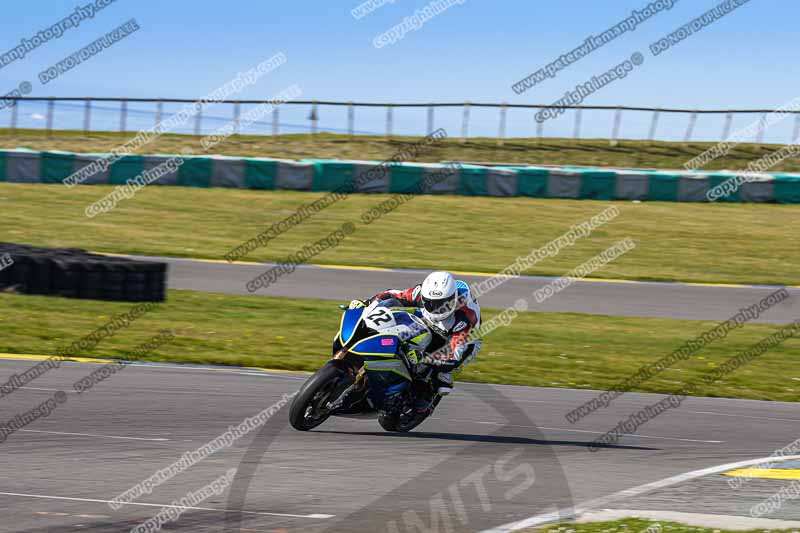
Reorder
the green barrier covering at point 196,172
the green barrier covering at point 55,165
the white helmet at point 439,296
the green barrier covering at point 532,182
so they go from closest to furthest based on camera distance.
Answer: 1. the white helmet at point 439,296
2. the green barrier covering at point 55,165
3. the green barrier covering at point 196,172
4. the green barrier covering at point 532,182

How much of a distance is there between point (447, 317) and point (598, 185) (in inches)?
924

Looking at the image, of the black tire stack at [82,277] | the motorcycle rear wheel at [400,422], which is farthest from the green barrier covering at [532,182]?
the motorcycle rear wheel at [400,422]

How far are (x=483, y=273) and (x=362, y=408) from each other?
14159mm

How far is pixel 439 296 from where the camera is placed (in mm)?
9430

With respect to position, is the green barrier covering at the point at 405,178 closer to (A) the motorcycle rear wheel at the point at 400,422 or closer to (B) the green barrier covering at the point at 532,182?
(B) the green barrier covering at the point at 532,182

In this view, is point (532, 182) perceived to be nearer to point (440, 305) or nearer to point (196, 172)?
point (196, 172)

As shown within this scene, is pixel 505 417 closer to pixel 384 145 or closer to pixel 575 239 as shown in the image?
pixel 575 239

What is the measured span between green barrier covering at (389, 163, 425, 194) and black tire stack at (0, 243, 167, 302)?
46.9 ft

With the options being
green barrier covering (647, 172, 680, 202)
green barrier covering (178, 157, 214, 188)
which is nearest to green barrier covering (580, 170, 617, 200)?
green barrier covering (647, 172, 680, 202)

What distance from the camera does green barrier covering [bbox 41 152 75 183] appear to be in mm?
30828

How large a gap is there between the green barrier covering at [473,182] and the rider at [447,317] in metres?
21.9

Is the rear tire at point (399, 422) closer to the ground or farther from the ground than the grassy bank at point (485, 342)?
farther from the ground

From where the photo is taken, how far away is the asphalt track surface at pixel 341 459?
7223 millimetres

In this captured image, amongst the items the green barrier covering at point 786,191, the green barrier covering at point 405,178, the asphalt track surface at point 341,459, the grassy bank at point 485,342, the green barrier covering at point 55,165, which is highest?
the green barrier covering at point 786,191
